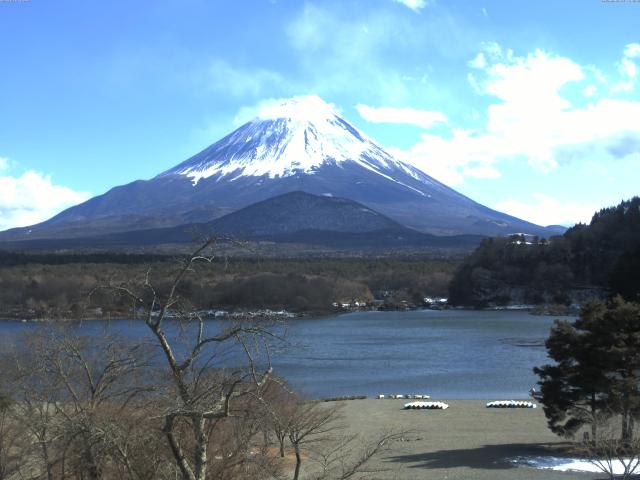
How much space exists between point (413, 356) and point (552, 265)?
36.7 meters

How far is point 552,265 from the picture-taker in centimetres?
6588

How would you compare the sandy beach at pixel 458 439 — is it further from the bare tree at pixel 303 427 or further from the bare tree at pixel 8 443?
the bare tree at pixel 8 443

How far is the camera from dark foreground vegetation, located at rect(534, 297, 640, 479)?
40.2 feet

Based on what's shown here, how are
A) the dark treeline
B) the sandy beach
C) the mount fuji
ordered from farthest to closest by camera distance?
1. the mount fuji
2. the dark treeline
3. the sandy beach

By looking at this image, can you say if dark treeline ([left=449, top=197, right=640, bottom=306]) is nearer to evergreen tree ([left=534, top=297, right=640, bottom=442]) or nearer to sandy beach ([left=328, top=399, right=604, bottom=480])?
sandy beach ([left=328, top=399, right=604, bottom=480])

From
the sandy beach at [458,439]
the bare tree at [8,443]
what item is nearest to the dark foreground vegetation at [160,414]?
the bare tree at [8,443]

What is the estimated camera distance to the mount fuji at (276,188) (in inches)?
5659

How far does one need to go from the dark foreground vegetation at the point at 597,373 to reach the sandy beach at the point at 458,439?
100cm

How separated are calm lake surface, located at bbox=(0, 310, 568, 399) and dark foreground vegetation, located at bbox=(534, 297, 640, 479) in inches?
204

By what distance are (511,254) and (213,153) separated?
5086 inches

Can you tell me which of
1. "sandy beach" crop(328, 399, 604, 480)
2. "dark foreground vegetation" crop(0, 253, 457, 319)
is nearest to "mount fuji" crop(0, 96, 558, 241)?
"dark foreground vegetation" crop(0, 253, 457, 319)

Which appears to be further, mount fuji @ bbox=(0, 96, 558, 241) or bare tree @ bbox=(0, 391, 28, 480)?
mount fuji @ bbox=(0, 96, 558, 241)

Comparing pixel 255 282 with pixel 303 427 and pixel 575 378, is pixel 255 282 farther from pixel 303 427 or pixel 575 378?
pixel 303 427

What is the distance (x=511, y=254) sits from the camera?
6950 centimetres
